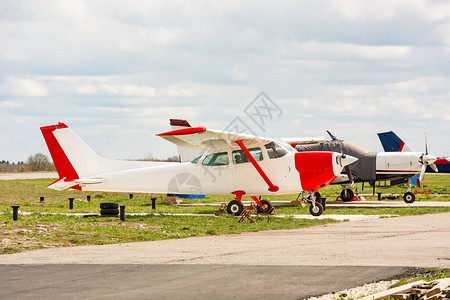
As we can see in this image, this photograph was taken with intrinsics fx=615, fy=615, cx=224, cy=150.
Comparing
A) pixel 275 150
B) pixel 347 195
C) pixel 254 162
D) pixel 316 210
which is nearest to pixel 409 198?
pixel 347 195

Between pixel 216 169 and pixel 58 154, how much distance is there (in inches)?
239

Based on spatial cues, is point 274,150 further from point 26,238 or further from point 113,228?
point 26,238

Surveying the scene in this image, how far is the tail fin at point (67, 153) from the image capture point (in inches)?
920

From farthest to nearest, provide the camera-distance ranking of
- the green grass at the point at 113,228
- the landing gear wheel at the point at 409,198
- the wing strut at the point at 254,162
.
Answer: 1. the landing gear wheel at the point at 409,198
2. the wing strut at the point at 254,162
3. the green grass at the point at 113,228

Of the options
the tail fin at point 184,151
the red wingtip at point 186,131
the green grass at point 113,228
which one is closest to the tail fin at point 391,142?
the tail fin at point 184,151

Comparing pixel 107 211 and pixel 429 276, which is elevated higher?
pixel 107 211

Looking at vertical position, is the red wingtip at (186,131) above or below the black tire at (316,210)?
above

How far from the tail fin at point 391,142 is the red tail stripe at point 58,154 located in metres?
21.4

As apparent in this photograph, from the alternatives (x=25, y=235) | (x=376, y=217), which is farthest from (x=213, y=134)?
(x=25, y=235)

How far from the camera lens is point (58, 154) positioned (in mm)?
23516

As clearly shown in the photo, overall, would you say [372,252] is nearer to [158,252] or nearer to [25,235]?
[158,252]

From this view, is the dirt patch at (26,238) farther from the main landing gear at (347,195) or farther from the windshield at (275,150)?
the main landing gear at (347,195)

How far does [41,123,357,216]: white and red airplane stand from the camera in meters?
22.1

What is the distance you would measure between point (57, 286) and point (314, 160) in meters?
14.6
